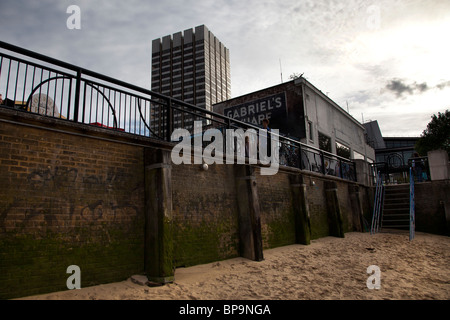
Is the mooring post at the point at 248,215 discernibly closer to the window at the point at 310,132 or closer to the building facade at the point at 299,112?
the building facade at the point at 299,112

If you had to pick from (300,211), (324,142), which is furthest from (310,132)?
(300,211)

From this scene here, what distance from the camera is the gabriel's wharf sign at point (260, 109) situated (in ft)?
59.6

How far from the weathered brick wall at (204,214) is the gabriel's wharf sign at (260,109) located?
1109cm

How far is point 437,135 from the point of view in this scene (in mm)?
36406

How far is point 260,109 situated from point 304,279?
14438 millimetres

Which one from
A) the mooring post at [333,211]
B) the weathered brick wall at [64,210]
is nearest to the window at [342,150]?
the mooring post at [333,211]

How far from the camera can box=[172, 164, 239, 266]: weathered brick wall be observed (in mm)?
6422

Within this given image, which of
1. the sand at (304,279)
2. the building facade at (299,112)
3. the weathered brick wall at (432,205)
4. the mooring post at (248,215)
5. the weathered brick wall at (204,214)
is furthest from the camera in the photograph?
the building facade at (299,112)

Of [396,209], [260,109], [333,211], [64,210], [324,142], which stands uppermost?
[260,109]

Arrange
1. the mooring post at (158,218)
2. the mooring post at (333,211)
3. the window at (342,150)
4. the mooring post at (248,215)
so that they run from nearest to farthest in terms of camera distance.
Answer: the mooring post at (158,218), the mooring post at (248,215), the mooring post at (333,211), the window at (342,150)

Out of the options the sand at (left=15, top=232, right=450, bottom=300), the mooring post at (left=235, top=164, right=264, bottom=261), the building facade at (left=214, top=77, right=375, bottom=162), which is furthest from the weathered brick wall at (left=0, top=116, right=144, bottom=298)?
the building facade at (left=214, top=77, right=375, bottom=162)

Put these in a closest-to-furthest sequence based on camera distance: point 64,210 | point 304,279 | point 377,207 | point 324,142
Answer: point 64,210 < point 304,279 < point 377,207 < point 324,142

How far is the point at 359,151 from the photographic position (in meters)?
25.6

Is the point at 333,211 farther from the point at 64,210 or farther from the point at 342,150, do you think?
the point at 64,210
